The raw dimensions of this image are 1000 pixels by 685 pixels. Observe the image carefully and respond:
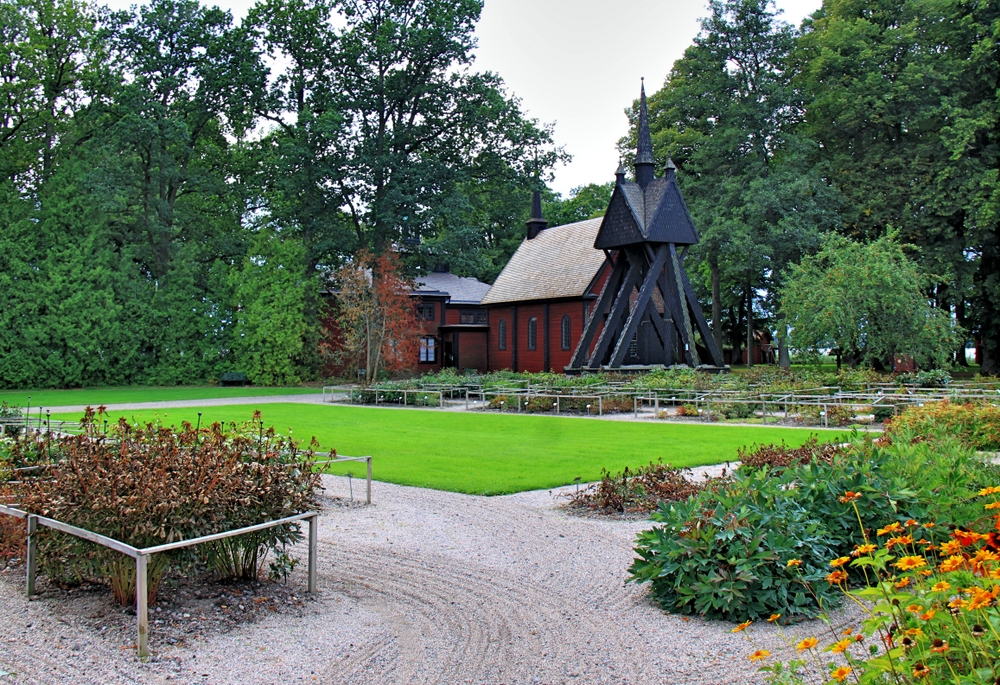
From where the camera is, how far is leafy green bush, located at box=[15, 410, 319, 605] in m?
5.57

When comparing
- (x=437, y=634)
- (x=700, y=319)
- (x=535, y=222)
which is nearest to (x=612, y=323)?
(x=700, y=319)

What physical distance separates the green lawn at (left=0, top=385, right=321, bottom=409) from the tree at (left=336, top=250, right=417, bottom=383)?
10.8ft

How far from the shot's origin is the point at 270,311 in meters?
40.3

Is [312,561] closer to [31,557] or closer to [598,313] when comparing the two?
[31,557]

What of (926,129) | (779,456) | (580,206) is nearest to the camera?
(779,456)

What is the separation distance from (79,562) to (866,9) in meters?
42.6

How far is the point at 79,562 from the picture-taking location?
5.96 m

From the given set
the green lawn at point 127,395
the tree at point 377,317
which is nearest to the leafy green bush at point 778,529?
the green lawn at point 127,395

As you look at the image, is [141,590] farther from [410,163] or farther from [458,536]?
[410,163]

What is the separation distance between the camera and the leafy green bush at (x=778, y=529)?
18.2 feet

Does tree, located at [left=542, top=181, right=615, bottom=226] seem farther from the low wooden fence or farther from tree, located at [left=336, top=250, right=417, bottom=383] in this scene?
the low wooden fence

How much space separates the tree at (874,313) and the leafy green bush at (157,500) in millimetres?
23884

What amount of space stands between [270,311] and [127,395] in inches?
361

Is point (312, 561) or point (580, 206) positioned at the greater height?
point (580, 206)
